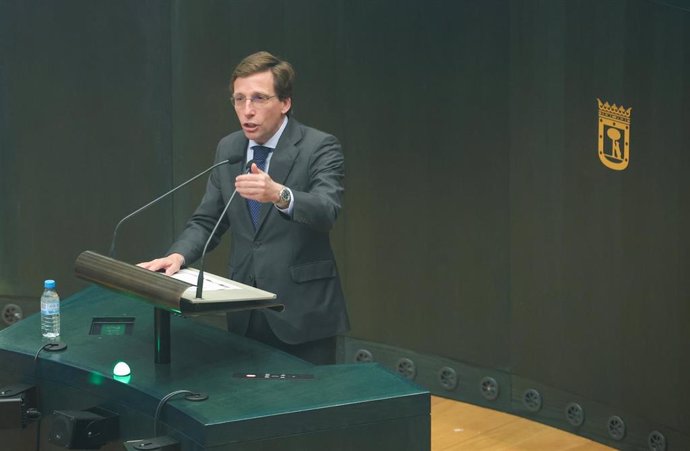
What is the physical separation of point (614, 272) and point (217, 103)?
2088 mm

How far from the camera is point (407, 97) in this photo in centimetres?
486

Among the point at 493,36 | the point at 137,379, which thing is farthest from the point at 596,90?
the point at 137,379

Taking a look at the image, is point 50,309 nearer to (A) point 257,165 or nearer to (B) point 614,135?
(A) point 257,165

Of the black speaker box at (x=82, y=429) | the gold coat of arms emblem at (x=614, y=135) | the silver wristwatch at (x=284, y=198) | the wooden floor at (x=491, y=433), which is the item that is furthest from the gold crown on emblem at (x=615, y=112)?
the black speaker box at (x=82, y=429)

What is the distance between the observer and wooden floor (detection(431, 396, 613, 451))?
14.1 ft

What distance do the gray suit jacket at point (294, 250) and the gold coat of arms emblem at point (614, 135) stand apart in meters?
1.27

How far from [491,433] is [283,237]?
164cm

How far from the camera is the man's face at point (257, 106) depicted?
10.6 feet

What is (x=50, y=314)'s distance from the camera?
3041mm

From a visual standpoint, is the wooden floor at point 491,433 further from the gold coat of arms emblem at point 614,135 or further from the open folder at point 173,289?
the open folder at point 173,289

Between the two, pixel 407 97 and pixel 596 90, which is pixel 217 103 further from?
pixel 596 90

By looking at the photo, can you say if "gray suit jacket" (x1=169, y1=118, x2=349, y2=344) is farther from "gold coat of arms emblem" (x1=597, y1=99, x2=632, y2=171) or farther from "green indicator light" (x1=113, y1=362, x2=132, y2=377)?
"gold coat of arms emblem" (x1=597, y1=99, x2=632, y2=171)

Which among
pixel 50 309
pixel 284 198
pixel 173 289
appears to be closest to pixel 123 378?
pixel 173 289

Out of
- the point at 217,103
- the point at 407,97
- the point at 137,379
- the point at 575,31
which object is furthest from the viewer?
the point at 217,103
